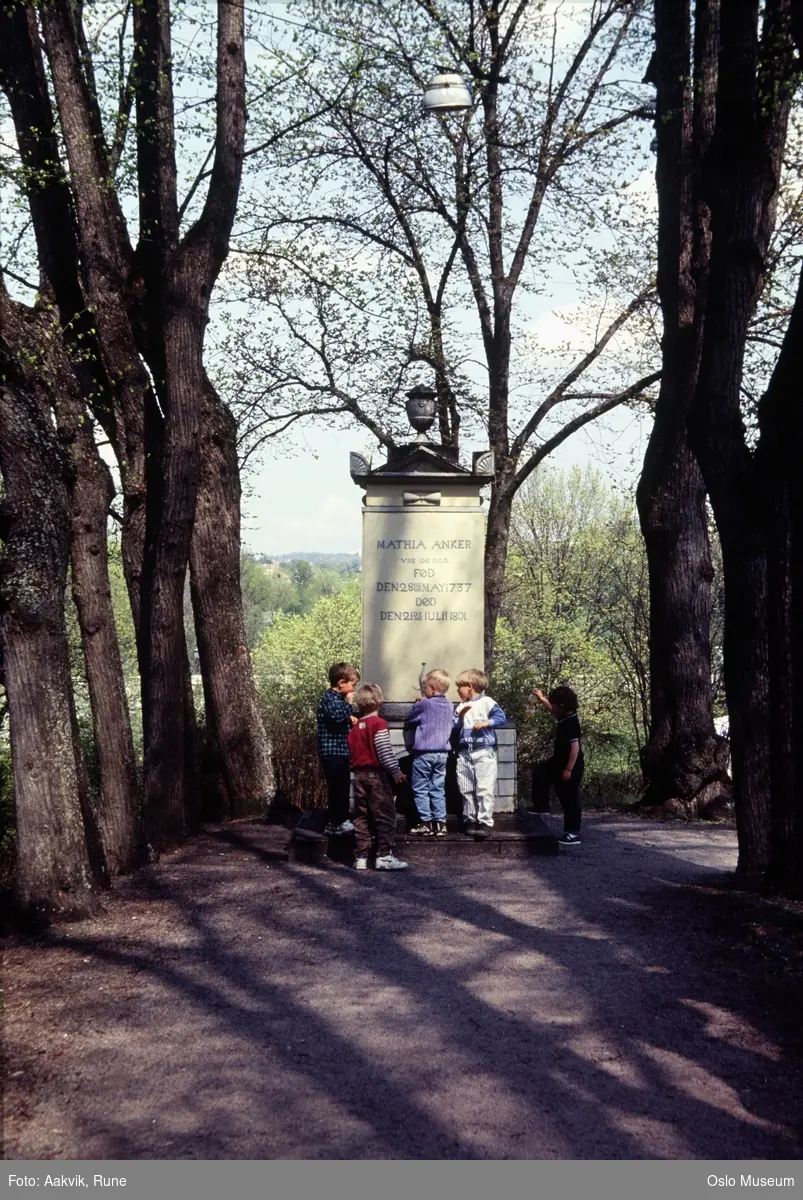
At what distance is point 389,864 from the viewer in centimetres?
1108

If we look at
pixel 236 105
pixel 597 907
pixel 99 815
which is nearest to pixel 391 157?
pixel 236 105

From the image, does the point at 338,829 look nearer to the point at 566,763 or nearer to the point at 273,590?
the point at 566,763

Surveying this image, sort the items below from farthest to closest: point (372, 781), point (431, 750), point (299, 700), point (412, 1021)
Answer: point (299, 700), point (431, 750), point (372, 781), point (412, 1021)

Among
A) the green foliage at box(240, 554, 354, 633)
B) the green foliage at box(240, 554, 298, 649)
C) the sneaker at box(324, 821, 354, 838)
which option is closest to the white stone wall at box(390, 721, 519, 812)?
the sneaker at box(324, 821, 354, 838)

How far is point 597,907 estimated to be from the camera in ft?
31.7

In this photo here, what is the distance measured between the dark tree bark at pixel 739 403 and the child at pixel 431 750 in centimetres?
288

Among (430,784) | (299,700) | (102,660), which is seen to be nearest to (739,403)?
(430,784)

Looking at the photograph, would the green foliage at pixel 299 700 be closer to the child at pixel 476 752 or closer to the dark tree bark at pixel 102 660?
the child at pixel 476 752

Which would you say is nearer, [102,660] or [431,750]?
[102,660]

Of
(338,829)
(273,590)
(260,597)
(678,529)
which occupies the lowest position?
(338,829)

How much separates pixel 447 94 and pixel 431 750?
23.1 feet

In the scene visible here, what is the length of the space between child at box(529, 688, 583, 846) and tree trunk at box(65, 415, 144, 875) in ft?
13.5

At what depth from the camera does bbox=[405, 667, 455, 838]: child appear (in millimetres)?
11789

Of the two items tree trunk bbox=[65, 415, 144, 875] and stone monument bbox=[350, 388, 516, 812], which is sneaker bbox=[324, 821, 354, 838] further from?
tree trunk bbox=[65, 415, 144, 875]
